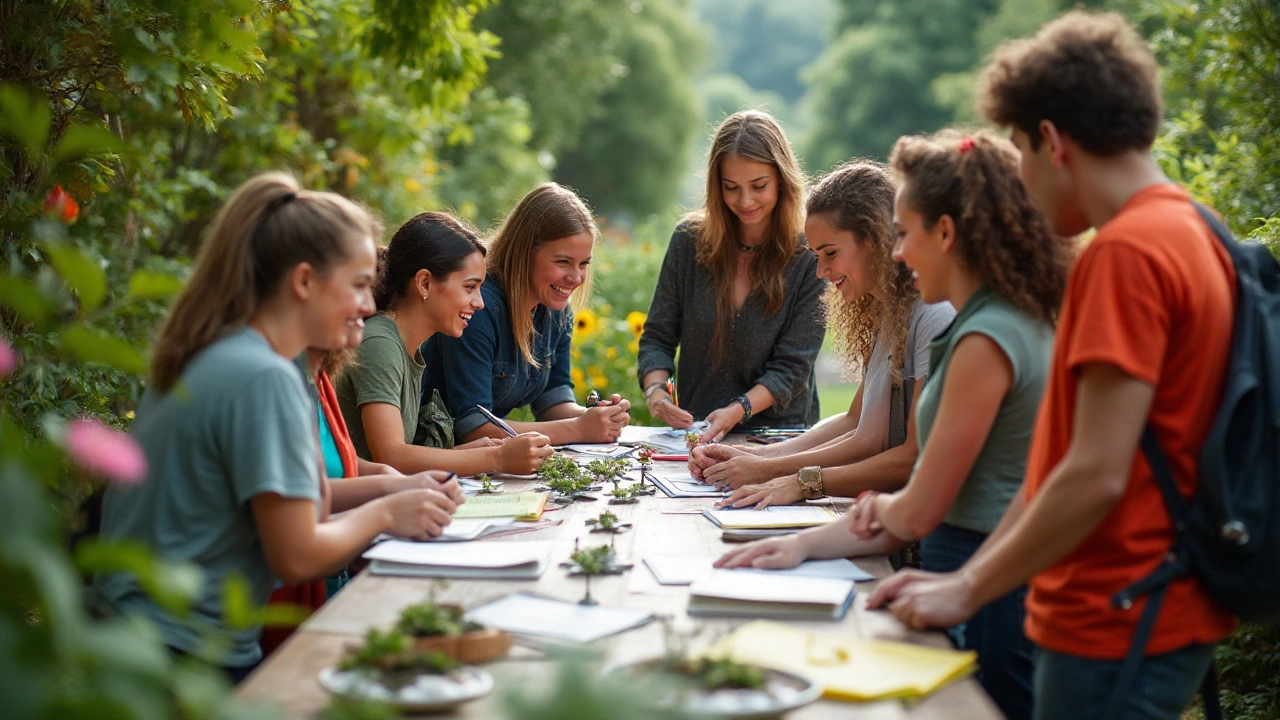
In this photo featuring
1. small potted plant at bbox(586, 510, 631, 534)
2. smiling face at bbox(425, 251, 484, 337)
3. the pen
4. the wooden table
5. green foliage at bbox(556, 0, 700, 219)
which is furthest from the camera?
green foliage at bbox(556, 0, 700, 219)

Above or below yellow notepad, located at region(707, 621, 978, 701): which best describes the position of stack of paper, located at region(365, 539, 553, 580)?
below

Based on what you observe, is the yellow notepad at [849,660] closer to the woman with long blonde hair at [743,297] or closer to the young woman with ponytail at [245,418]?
the young woman with ponytail at [245,418]

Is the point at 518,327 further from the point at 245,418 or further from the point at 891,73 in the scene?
the point at 891,73

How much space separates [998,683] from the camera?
2480mm

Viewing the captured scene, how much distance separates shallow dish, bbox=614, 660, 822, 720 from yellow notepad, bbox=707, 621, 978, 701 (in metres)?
0.04

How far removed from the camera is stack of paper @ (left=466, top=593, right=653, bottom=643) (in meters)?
2.02

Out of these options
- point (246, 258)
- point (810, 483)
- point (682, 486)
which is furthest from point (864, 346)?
point (246, 258)

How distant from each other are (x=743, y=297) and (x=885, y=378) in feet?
4.68

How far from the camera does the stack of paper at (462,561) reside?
95.3 inches

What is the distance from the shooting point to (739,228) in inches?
186

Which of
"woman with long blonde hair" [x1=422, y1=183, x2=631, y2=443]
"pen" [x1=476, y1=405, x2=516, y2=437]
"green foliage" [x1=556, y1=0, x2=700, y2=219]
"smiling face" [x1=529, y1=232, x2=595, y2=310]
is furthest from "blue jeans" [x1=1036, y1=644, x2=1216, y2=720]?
"green foliage" [x1=556, y1=0, x2=700, y2=219]

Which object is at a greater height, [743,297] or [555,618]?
[743,297]

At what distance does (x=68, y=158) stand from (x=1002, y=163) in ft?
9.11

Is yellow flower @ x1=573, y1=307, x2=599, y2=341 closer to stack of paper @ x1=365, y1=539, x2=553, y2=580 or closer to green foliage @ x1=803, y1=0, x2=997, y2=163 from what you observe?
stack of paper @ x1=365, y1=539, x2=553, y2=580
